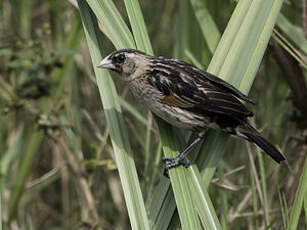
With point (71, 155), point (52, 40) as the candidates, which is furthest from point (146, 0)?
point (71, 155)

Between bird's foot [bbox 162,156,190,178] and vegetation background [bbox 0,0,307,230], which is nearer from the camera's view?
bird's foot [bbox 162,156,190,178]

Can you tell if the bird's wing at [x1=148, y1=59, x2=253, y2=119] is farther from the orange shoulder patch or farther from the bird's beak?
the bird's beak

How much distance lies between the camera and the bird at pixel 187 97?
2.60 m

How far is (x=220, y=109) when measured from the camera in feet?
8.54

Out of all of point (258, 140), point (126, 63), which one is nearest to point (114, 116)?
point (126, 63)

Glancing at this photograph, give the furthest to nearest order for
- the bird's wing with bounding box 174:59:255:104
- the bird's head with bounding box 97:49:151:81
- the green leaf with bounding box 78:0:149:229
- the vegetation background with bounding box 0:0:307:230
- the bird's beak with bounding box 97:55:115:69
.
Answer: the vegetation background with bounding box 0:0:307:230 < the bird's head with bounding box 97:49:151:81 < the bird's beak with bounding box 97:55:115:69 < the bird's wing with bounding box 174:59:255:104 < the green leaf with bounding box 78:0:149:229

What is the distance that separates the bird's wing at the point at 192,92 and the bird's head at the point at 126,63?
0.26 feet

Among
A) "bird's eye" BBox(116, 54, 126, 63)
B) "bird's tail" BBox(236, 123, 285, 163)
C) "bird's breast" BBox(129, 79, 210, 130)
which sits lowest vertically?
"bird's tail" BBox(236, 123, 285, 163)

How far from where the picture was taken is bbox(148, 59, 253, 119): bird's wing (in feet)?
8.54

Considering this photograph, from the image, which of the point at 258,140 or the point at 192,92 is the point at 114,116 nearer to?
the point at 192,92

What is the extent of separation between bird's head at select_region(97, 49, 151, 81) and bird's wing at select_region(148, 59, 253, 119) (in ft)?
0.26

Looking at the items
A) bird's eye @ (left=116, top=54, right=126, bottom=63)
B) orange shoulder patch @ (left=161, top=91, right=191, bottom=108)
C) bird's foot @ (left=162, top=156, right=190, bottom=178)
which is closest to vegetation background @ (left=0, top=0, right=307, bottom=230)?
bird's eye @ (left=116, top=54, right=126, bottom=63)

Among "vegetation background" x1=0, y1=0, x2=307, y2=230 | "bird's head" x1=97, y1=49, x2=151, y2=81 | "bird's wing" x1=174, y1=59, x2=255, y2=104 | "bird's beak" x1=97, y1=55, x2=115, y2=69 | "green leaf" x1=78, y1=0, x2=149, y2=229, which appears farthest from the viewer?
"vegetation background" x1=0, y1=0, x2=307, y2=230

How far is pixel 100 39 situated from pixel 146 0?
9.41 ft
